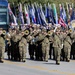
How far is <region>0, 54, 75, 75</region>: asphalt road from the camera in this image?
1557 cm

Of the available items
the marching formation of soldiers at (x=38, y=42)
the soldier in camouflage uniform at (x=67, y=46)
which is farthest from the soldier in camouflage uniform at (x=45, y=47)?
the soldier in camouflage uniform at (x=67, y=46)

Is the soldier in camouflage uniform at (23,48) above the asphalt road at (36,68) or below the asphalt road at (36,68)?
above

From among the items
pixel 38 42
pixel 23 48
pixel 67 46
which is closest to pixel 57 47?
pixel 67 46

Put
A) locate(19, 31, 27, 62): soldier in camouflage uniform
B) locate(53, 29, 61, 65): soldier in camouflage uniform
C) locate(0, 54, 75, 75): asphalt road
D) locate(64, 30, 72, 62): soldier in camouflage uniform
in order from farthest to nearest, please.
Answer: locate(64, 30, 72, 62): soldier in camouflage uniform → locate(19, 31, 27, 62): soldier in camouflage uniform → locate(53, 29, 61, 65): soldier in camouflage uniform → locate(0, 54, 75, 75): asphalt road

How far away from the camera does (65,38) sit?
1997 centimetres

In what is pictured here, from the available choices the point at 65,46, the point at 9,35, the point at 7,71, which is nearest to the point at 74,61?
the point at 65,46

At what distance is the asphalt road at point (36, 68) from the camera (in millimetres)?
15570

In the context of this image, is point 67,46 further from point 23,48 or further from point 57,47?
point 23,48

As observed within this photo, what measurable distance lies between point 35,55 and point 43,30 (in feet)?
5.59

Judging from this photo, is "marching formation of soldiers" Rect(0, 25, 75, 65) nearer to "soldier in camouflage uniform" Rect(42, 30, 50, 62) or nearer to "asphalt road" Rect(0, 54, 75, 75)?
"soldier in camouflage uniform" Rect(42, 30, 50, 62)

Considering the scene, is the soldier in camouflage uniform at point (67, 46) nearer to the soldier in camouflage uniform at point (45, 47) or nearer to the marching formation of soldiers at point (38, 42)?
the marching formation of soldiers at point (38, 42)

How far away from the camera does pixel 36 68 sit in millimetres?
16906

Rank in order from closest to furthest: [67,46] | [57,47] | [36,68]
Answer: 1. [36,68]
2. [57,47]
3. [67,46]

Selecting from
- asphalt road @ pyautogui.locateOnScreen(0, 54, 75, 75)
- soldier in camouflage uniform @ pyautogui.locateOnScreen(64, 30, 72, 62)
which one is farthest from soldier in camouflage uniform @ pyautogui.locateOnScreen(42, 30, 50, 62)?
soldier in camouflage uniform @ pyautogui.locateOnScreen(64, 30, 72, 62)
